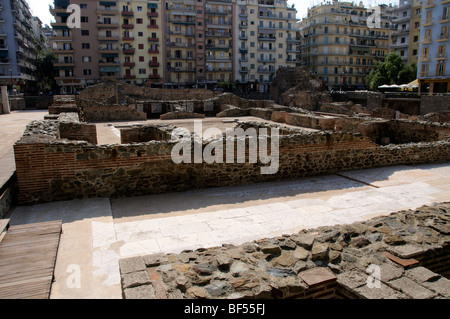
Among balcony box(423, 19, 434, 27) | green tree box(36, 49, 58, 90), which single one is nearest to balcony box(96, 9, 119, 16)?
green tree box(36, 49, 58, 90)

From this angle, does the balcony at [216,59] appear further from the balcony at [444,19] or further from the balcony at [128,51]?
the balcony at [444,19]

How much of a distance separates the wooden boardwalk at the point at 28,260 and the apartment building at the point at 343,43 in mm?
63278

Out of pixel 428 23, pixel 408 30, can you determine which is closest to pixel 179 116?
pixel 428 23

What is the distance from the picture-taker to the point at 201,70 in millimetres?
57531

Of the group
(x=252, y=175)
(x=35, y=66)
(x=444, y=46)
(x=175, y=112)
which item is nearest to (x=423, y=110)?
(x=444, y=46)

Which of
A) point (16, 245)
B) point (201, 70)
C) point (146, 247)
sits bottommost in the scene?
point (146, 247)

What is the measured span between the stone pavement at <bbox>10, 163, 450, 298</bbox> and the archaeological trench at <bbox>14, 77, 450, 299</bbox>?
1.41 feet

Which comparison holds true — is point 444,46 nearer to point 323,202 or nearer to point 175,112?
point 175,112

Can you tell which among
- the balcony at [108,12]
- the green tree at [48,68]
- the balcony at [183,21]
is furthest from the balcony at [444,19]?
the green tree at [48,68]

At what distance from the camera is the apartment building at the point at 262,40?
5959 cm

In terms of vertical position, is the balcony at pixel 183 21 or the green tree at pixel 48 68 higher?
the balcony at pixel 183 21

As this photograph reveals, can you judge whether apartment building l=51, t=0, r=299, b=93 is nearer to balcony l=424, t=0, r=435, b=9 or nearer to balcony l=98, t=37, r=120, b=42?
balcony l=98, t=37, r=120, b=42

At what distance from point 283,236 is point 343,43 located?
6579 cm
